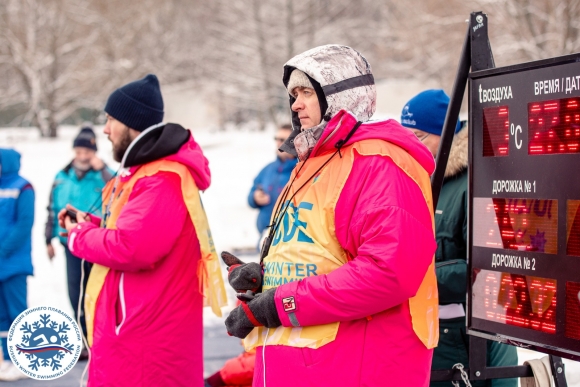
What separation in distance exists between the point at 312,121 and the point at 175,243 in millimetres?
1459

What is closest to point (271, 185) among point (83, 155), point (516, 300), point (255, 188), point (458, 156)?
point (255, 188)

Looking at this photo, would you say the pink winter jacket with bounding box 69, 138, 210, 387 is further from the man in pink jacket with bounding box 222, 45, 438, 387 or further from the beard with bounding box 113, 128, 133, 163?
the man in pink jacket with bounding box 222, 45, 438, 387

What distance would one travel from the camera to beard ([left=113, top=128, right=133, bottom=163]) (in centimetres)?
392

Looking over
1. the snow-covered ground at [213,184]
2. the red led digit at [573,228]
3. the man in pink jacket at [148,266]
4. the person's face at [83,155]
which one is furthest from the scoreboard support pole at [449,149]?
the person's face at [83,155]

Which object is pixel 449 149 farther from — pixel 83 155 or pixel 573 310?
pixel 83 155

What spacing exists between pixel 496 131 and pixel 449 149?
416 millimetres

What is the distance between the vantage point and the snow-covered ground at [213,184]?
28.6 feet

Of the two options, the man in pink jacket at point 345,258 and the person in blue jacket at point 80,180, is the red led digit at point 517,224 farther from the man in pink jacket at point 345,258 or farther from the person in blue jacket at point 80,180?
the person in blue jacket at point 80,180

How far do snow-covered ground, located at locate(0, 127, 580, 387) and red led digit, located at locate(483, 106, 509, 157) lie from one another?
233 centimetres

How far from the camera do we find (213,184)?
19.5 meters

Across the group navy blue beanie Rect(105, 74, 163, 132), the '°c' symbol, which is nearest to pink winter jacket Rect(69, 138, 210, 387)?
navy blue beanie Rect(105, 74, 163, 132)

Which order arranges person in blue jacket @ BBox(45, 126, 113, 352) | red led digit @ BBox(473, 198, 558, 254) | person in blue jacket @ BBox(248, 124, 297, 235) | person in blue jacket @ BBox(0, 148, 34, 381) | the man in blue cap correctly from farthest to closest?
person in blue jacket @ BBox(248, 124, 297, 235)
person in blue jacket @ BBox(45, 126, 113, 352)
person in blue jacket @ BBox(0, 148, 34, 381)
the man in blue cap
red led digit @ BBox(473, 198, 558, 254)

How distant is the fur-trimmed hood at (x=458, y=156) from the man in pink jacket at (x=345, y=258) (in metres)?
0.99

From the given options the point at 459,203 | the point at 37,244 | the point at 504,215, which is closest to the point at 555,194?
the point at 504,215
